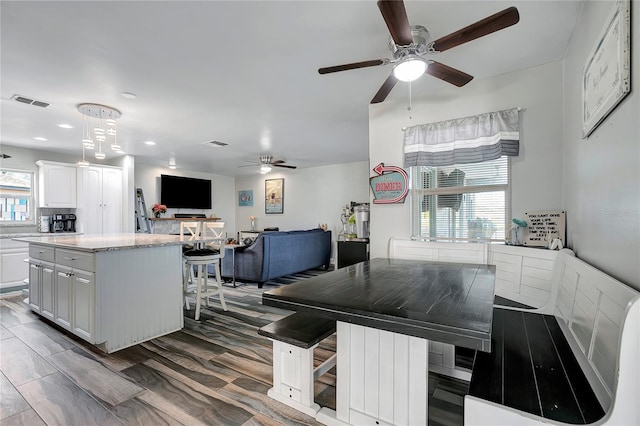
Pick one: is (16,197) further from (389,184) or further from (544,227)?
(544,227)

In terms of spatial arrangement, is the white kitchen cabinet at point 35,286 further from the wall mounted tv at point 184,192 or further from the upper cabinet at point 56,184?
the wall mounted tv at point 184,192

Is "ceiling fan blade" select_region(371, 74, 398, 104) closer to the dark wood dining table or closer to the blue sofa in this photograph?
the dark wood dining table

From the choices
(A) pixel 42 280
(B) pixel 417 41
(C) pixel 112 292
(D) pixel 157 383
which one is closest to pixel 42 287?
(A) pixel 42 280

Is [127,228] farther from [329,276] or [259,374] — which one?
[329,276]

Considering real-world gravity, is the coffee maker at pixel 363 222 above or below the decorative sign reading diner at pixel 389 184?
below

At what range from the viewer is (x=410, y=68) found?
196 cm

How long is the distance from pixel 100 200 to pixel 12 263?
161 cm

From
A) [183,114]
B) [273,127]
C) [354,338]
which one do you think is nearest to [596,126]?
[354,338]

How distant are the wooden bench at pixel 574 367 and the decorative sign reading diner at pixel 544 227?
0.74 meters

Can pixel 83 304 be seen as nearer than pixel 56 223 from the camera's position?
Yes

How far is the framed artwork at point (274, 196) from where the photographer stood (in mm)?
8320

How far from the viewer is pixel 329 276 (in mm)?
2047

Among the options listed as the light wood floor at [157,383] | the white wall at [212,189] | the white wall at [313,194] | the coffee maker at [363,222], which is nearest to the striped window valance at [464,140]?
the coffee maker at [363,222]

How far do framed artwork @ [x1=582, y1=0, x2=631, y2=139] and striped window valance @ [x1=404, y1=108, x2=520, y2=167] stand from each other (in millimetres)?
801
